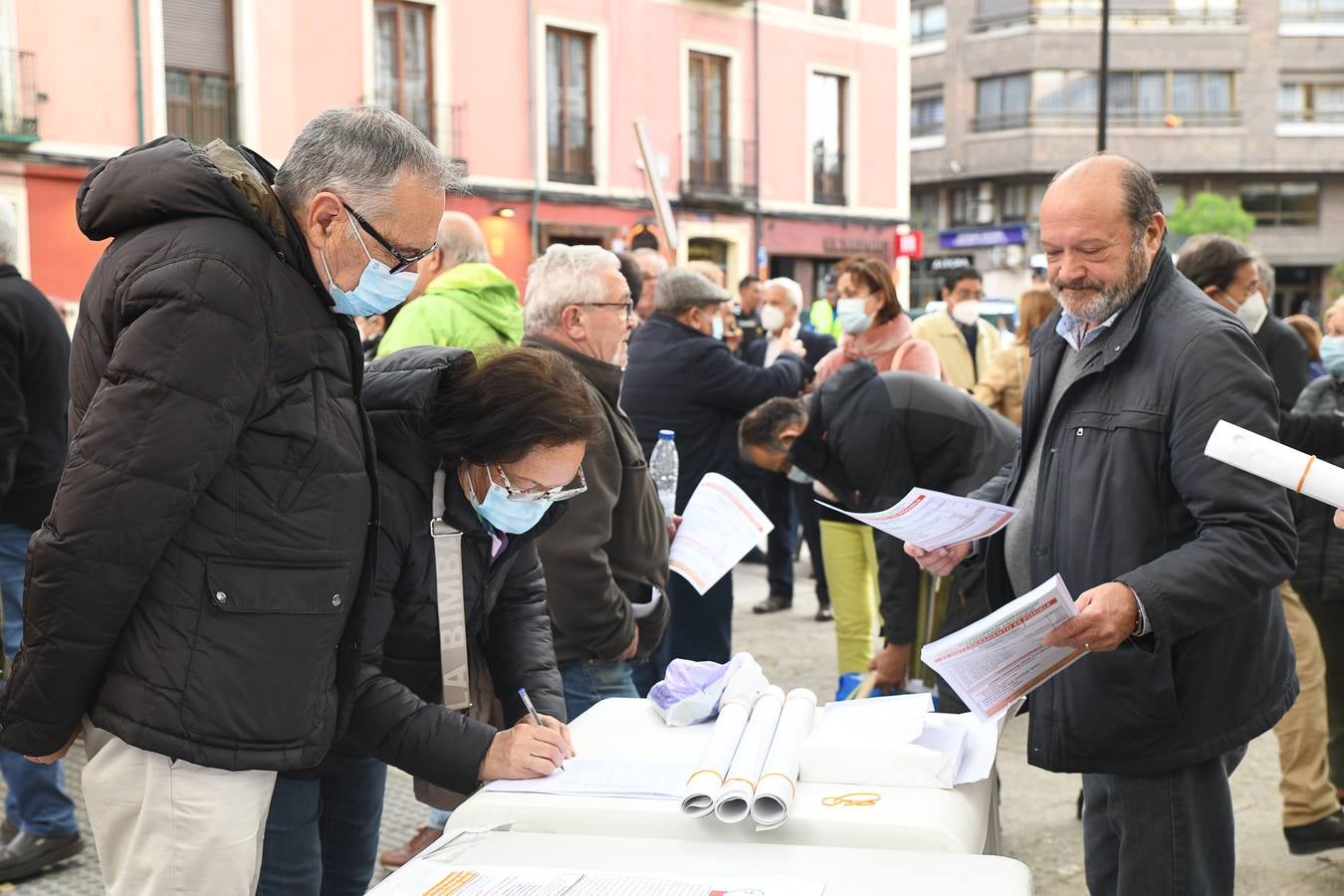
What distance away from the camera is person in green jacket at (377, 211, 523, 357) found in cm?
429

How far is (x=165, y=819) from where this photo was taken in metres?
1.91

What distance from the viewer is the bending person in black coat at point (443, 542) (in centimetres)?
217

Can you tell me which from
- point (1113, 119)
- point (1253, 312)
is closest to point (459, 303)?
point (1253, 312)

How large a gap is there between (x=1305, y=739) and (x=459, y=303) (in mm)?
2956

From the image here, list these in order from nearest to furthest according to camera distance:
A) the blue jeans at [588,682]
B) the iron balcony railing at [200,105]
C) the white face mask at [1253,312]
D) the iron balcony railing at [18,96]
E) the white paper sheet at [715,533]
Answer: the blue jeans at [588,682], the white paper sheet at [715,533], the white face mask at [1253,312], the iron balcony railing at [18,96], the iron balcony railing at [200,105]

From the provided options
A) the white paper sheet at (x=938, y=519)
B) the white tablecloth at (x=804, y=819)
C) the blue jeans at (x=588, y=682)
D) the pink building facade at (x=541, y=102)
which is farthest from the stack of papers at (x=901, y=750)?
the pink building facade at (x=541, y=102)

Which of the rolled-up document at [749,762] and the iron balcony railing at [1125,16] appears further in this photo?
the iron balcony railing at [1125,16]

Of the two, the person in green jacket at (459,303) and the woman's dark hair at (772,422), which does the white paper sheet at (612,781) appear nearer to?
the person in green jacket at (459,303)

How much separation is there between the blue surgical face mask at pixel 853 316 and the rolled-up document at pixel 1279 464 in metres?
3.68

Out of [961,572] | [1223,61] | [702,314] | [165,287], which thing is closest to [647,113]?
[702,314]

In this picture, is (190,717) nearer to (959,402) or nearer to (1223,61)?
(959,402)

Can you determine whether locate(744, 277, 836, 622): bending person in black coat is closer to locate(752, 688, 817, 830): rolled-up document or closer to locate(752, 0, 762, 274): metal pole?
A: locate(752, 688, 817, 830): rolled-up document

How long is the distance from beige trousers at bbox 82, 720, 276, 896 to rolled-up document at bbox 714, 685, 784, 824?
27.9 inches

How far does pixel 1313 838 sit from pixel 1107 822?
5.84 ft
